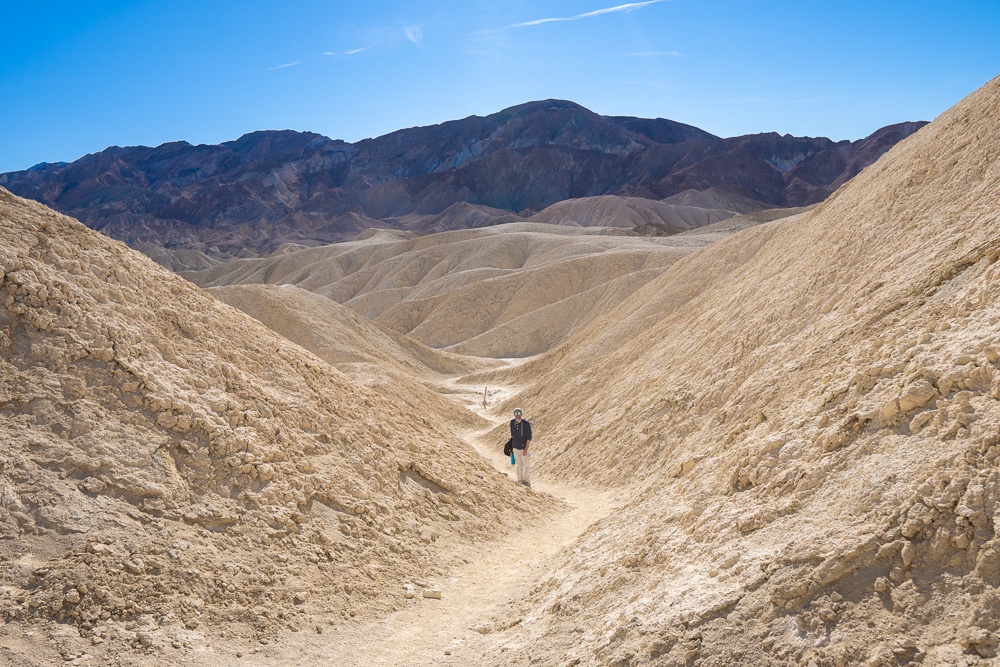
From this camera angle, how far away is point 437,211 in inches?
4579

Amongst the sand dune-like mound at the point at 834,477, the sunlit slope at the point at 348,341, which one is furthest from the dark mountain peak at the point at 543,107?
the sand dune-like mound at the point at 834,477

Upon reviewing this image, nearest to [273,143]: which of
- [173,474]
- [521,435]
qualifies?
[521,435]

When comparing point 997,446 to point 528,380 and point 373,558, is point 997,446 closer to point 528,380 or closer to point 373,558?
point 373,558

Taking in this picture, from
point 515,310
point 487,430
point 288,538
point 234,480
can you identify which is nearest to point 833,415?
point 288,538

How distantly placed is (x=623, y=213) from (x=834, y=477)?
80.2m

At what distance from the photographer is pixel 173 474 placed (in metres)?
6.00

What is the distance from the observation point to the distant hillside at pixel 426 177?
107562 millimetres

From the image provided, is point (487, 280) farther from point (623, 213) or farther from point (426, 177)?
point (426, 177)

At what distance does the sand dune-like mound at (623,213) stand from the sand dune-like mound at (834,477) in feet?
236

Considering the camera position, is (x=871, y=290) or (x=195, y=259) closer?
(x=871, y=290)

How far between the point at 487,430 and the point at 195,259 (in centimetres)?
8027

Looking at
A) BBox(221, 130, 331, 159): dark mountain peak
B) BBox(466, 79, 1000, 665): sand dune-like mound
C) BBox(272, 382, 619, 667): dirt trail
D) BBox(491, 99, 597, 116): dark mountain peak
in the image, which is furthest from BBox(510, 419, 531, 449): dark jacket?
BBox(221, 130, 331, 159): dark mountain peak

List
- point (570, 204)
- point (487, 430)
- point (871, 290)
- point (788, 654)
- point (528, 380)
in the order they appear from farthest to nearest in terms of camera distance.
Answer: point (570, 204)
point (528, 380)
point (487, 430)
point (871, 290)
point (788, 654)

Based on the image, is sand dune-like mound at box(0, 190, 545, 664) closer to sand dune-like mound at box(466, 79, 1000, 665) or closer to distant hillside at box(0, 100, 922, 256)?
sand dune-like mound at box(466, 79, 1000, 665)
